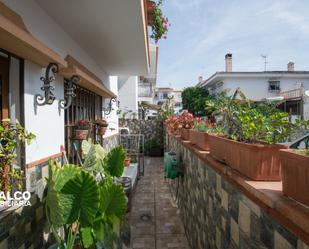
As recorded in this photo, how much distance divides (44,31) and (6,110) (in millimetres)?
1110

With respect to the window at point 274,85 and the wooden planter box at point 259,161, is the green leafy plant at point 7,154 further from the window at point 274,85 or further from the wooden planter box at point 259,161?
the window at point 274,85

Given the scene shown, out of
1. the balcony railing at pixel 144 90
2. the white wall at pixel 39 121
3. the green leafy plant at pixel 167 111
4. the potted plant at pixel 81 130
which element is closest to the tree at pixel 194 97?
the balcony railing at pixel 144 90

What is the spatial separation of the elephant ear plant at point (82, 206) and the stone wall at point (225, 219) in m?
0.73

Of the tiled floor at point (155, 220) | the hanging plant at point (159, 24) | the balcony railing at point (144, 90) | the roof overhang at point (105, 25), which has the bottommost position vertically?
the tiled floor at point (155, 220)

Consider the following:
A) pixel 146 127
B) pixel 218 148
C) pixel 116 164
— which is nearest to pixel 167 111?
pixel 146 127

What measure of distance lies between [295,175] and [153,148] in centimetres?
1065

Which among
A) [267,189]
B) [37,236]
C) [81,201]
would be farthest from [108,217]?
[267,189]

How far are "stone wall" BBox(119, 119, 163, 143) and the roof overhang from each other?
722cm

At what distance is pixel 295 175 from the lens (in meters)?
1.03

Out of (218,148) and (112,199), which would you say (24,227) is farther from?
(218,148)

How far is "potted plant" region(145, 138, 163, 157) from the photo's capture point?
11586mm

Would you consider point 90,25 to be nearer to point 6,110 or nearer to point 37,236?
point 6,110

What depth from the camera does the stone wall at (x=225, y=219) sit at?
45.1 inches

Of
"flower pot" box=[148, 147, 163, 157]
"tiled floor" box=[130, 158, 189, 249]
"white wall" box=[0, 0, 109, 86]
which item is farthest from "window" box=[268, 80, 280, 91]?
"white wall" box=[0, 0, 109, 86]
